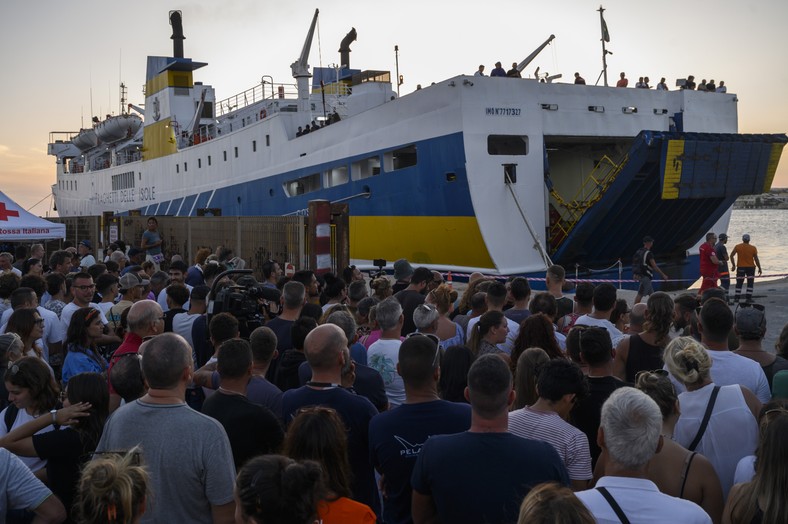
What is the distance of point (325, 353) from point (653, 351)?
2797 mm

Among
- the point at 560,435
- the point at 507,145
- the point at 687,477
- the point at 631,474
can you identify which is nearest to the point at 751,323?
the point at 687,477

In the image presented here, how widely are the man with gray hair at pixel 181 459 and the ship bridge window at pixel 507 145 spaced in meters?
14.4

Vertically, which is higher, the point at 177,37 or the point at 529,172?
the point at 177,37

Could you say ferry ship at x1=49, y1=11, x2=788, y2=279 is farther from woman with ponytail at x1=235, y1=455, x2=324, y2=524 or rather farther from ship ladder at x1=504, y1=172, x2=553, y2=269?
woman with ponytail at x1=235, y1=455, x2=324, y2=524

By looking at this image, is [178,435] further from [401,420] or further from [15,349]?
[15,349]

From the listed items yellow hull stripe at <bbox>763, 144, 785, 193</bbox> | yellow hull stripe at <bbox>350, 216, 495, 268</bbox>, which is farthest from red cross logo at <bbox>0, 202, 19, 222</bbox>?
yellow hull stripe at <bbox>763, 144, 785, 193</bbox>

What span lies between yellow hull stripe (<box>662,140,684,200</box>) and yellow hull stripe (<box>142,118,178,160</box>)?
22299 mm

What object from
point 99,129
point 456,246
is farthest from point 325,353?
point 99,129

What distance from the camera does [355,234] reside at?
20.1m

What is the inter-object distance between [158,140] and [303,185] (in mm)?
13316

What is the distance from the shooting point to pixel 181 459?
345cm

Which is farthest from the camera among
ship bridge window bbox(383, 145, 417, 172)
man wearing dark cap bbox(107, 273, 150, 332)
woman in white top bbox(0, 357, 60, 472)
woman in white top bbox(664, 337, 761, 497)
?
ship bridge window bbox(383, 145, 417, 172)

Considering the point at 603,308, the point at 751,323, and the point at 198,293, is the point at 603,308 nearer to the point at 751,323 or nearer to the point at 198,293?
the point at 751,323

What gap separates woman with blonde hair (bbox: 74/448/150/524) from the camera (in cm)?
263
